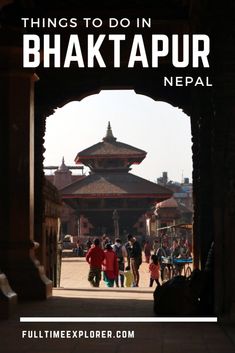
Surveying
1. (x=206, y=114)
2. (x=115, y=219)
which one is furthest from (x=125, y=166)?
(x=206, y=114)

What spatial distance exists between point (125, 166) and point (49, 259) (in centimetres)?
4346

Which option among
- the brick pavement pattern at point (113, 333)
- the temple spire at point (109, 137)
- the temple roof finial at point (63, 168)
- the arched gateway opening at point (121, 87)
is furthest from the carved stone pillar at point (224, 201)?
the temple roof finial at point (63, 168)

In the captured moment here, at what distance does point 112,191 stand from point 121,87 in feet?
131

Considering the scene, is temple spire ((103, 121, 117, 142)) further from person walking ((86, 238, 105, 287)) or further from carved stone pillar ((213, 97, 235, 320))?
carved stone pillar ((213, 97, 235, 320))

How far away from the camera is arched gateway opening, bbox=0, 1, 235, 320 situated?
756 centimetres

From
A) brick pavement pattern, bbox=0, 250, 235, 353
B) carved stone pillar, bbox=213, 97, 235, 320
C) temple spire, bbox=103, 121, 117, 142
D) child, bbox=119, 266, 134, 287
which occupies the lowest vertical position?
child, bbox=119, 266, 134, 287

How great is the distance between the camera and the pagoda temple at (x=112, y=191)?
2088 inches

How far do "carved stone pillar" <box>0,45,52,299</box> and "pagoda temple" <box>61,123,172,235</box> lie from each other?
4122cm

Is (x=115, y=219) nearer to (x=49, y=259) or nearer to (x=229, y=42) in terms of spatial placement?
(x=49, y=259)

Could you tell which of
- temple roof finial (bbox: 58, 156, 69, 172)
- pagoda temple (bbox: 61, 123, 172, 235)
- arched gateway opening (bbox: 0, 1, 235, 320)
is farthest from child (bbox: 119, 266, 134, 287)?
temple roof finial (bbox: 58, 156, 69, 172)

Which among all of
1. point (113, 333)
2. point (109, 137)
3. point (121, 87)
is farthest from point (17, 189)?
point (109, 137)

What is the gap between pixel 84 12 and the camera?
10805 mm

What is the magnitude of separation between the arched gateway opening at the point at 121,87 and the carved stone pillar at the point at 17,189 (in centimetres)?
1

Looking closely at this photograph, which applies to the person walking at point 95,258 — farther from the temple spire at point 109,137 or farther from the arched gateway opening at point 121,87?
the temple spire at point 109,137
